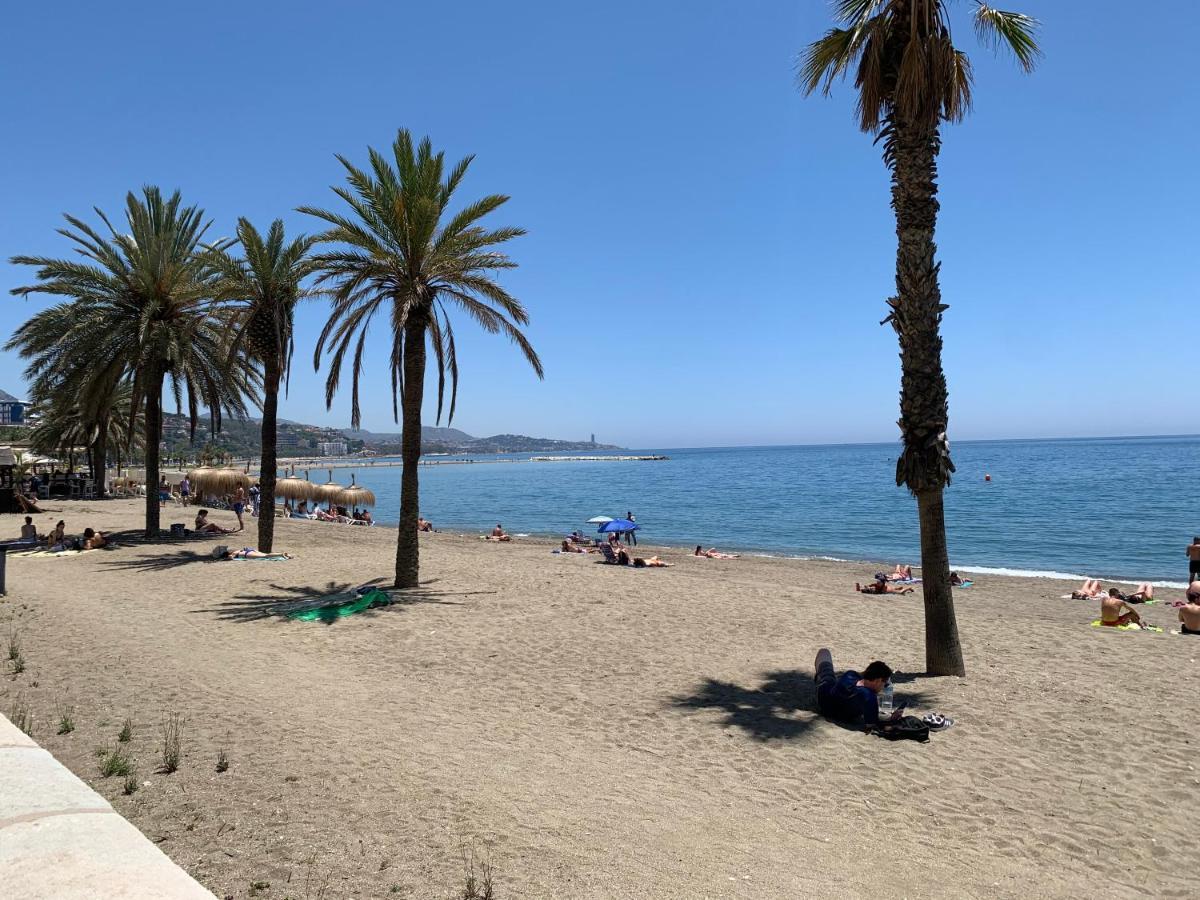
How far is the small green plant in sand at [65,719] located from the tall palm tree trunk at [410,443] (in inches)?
277

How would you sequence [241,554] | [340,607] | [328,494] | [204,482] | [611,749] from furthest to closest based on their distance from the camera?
[328,494] < [204,482] < [241,554] < [340,607] < [611,749]

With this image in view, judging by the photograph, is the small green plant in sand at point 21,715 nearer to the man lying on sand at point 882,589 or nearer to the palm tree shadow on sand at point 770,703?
the palm tree shadow on sand at point 770,703

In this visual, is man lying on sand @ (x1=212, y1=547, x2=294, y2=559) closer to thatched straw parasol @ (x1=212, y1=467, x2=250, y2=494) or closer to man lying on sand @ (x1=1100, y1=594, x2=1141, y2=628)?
man lying on sand @ (x1=1100, y1=594, x2=1141, y2=628)

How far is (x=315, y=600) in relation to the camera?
12414 mm

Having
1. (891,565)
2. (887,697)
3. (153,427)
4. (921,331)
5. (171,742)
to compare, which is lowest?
(891,565)

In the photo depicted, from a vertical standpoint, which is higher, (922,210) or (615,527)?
(922,210)

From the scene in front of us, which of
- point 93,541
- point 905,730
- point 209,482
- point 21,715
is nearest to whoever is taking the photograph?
point 21,715

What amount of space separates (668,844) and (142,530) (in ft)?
75.3

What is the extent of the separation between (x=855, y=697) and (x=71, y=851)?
6.35 m

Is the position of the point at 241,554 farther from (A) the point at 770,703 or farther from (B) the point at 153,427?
(A) the point at 770,703

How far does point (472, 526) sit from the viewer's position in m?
43.0

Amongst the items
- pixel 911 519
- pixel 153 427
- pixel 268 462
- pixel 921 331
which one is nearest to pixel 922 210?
pixel 921 331

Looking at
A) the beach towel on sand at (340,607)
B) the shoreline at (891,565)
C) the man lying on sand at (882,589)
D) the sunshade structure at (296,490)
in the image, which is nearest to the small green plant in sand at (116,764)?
the beach towel on sand at (340,607)

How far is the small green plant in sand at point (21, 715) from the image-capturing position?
5.57 m
